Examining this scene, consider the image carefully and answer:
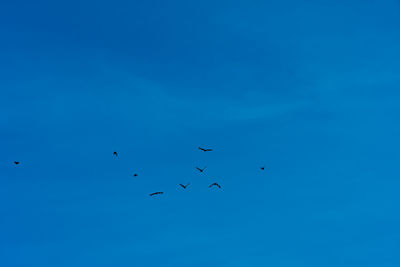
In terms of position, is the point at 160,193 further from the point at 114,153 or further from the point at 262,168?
the point at 262,168

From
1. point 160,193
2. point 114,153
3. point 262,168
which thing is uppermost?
point 114,153

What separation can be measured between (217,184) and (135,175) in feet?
68.6

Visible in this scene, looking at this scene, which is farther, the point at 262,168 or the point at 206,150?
the point at 262,168

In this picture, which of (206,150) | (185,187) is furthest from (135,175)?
(206,150)

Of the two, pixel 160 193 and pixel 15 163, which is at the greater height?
pixel 15 163

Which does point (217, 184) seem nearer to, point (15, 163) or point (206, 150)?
point (206, 150)

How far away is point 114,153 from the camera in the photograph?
6281cm

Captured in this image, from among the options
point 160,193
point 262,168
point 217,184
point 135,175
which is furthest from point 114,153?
point 262,168

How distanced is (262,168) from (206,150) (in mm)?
15649

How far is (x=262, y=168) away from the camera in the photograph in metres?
61.4

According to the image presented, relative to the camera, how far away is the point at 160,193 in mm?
62625

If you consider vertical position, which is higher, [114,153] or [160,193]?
[114,153]

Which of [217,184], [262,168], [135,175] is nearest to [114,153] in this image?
[135,175]

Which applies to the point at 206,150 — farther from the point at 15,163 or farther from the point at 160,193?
the point at 15,163
